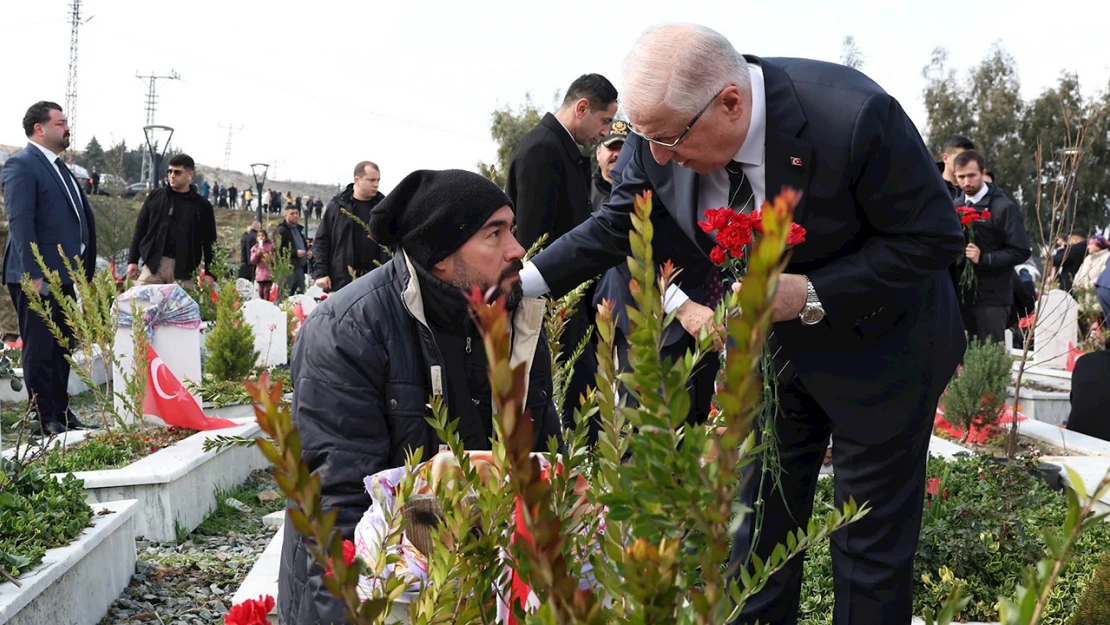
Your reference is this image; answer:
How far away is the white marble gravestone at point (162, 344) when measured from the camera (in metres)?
6.38

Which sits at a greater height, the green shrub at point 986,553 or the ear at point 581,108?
the ear at point 581,108

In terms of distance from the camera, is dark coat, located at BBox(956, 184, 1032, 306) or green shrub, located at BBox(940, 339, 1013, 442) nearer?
green shrub, located at BBox(940, 339, 1013, 442)

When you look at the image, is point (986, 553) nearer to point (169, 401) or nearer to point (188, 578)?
point (188, 578)

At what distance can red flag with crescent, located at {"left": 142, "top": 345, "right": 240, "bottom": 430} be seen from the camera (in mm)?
6039

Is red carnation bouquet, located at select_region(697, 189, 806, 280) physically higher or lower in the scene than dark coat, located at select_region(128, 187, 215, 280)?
higher

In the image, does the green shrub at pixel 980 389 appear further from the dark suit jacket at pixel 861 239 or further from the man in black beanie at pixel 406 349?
the man in black beanie at pixel 406 349

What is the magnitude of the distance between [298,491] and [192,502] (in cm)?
479

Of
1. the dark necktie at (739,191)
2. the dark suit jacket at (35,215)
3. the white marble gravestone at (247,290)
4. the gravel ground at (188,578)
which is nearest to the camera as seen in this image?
the dark necktie at (739,191)

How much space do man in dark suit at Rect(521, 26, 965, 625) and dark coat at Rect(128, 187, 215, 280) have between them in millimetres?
7100

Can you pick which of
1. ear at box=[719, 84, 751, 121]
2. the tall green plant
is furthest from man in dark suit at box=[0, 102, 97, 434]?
ear at box=[719, 84, 751, 121]

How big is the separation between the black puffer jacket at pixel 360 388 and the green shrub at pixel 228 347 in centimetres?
536

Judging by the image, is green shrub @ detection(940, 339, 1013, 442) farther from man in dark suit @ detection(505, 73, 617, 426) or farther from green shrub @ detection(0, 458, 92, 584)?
green shrub @ detection(0, 458, 92, 584)

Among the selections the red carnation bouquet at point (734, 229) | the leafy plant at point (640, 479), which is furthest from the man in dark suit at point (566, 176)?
the leafy plant at point (640, 479)

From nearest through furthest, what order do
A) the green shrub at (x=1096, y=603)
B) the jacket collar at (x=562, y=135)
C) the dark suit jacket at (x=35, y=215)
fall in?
the green shrub at (x=1096, y=603), the jacket collar at (x=562, y=135), the dark suit jacket at (x=35, y=215)
